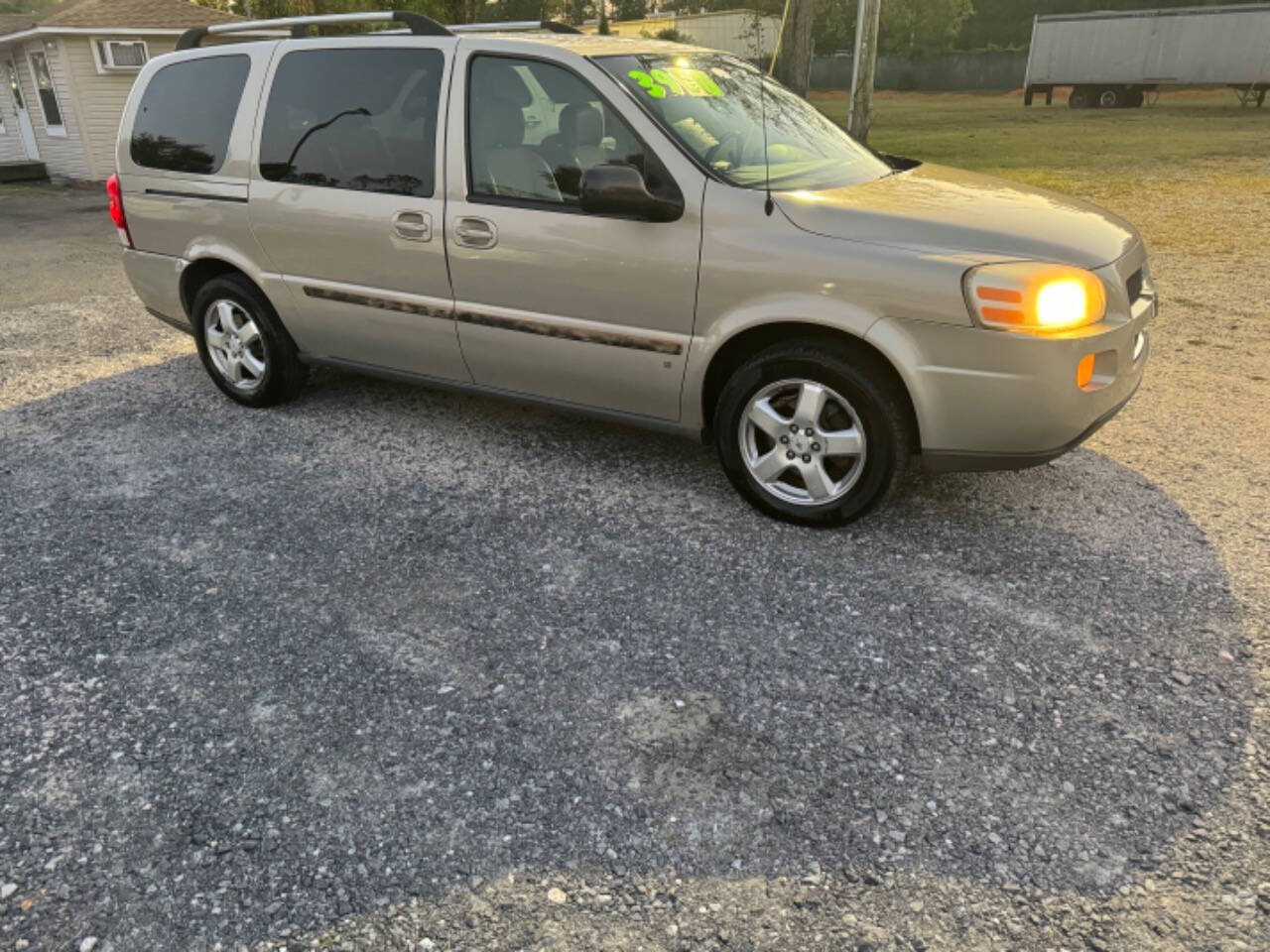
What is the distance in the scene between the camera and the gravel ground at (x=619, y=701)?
2.20 meters

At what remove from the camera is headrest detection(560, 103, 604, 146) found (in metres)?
3.95

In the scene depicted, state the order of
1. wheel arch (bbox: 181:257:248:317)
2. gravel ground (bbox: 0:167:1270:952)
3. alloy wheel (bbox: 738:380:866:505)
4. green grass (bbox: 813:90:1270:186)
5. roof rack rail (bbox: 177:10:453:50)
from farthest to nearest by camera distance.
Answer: green grass (bbox: 813:90:1270:186) < wheel arch (bbox: 181:257:248:317) < roof rack rail (bbox: 177:10:453:50) < alloy wheel (bbox: 738:380:866:505) < gravel ground (bbox: 0:167:1270:952)

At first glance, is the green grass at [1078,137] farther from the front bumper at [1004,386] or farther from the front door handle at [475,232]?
the front door handle at [475,232]

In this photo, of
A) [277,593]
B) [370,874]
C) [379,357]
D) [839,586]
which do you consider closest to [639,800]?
[370,874]

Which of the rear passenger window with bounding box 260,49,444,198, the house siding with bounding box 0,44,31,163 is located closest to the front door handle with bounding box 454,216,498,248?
the rear passenger window with bounding box 260,49,444,198

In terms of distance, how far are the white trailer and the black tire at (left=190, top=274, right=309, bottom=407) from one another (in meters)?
35.2

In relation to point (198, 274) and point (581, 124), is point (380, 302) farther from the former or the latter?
point (198, 274)

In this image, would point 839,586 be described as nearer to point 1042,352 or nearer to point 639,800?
point 1042,352

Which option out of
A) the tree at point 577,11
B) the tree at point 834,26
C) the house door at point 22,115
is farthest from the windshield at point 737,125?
the tree at point 577,11

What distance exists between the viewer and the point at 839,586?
11.5 feet

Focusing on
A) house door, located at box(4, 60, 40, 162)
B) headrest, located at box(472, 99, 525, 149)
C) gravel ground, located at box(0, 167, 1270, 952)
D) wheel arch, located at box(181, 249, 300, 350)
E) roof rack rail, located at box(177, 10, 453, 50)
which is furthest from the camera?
house door, located at box(4, 60, 40, 162)

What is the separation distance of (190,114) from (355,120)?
1.28 meters

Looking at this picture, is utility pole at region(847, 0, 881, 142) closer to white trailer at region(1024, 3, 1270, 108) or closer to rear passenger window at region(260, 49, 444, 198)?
rear passenger window at region(260, 49, 444, 198)

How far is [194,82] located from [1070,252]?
15.0 feet
